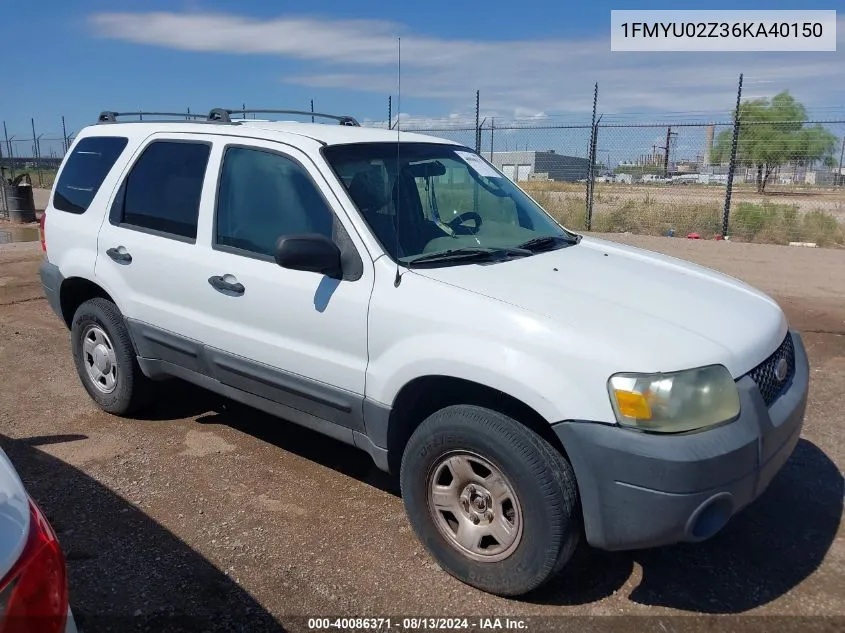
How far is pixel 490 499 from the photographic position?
2.99 metres

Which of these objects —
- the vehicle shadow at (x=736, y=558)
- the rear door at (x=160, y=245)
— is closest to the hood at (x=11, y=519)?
the vehicle shadow at (x=736, y=558)

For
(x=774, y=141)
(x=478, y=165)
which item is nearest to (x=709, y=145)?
(x=774, y=141)

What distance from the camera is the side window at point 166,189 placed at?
13.5ft

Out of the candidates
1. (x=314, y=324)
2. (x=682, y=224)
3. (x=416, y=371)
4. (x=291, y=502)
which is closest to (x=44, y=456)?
(x=291, y=502)

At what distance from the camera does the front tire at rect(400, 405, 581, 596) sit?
9.09 feet

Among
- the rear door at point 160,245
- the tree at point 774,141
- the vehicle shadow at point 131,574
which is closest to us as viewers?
the vehicle shadow at point 131,574

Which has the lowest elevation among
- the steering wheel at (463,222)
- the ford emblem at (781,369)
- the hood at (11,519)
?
the ford emblem at (781,369)

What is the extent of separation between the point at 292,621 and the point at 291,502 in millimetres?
984

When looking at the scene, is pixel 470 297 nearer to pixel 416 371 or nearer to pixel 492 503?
pixel 416 371

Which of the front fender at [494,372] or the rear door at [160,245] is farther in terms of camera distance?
the rear door at [160,245]

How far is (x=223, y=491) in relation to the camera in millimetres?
3984

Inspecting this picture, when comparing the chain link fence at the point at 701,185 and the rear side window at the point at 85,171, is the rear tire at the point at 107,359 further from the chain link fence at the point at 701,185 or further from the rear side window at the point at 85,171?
the chain link fence at the point at 701,185

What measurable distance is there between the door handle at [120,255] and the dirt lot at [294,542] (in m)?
1.14

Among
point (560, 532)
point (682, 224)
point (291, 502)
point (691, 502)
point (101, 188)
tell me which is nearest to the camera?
point (691, 502)
